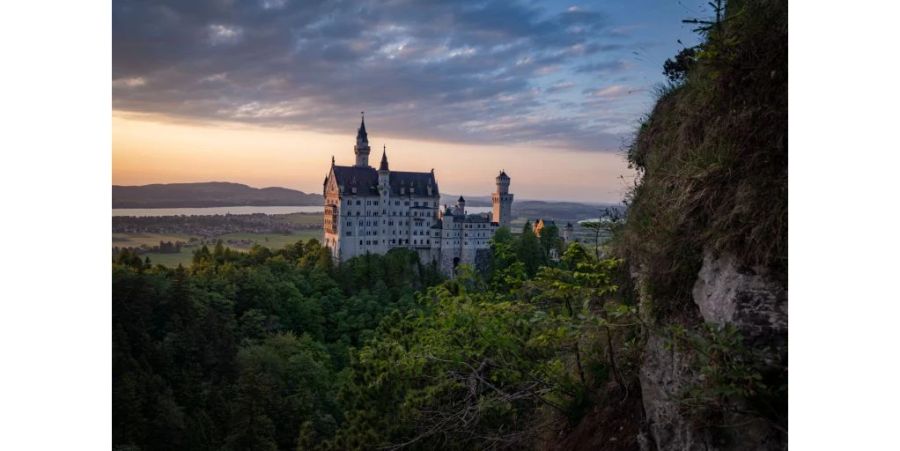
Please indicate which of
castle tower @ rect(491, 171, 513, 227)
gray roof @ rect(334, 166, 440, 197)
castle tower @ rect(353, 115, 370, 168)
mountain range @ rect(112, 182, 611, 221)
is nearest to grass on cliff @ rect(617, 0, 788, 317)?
mountain range @ rect(112, 182, 611, 221)

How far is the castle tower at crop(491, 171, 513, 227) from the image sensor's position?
27219mm

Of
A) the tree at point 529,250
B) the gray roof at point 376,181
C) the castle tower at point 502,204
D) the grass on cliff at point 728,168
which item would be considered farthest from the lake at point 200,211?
the gray roof at point 376,181

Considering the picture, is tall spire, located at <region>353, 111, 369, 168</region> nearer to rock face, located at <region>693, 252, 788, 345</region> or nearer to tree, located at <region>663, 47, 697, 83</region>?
tree, located at <region>663, 47, 697, 83</region>

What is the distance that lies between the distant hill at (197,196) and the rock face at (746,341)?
326cm

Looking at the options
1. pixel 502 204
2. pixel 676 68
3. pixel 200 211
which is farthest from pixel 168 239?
pixel 502 204

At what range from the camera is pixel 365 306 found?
23.8 metres

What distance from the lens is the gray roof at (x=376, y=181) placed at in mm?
33656

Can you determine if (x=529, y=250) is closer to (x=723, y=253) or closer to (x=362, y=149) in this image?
(x=362, y=149)

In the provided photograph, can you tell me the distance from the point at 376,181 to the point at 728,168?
3256cm

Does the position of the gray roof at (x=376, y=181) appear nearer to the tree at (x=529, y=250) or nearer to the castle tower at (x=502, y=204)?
the castle tower at (x=502, y=204)

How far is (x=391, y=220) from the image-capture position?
34000 millimetres

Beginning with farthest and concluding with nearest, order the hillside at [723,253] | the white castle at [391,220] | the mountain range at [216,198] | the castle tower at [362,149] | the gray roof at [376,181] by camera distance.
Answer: the castle tower at [362,149] < the gray roof at [376,181] < the white castle at [391,220] < the mountain range at [216,198] < the hillside at [723,253]

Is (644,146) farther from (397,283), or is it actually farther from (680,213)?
(397,283)

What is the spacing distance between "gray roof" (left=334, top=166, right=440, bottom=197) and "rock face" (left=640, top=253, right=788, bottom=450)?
102 ft
